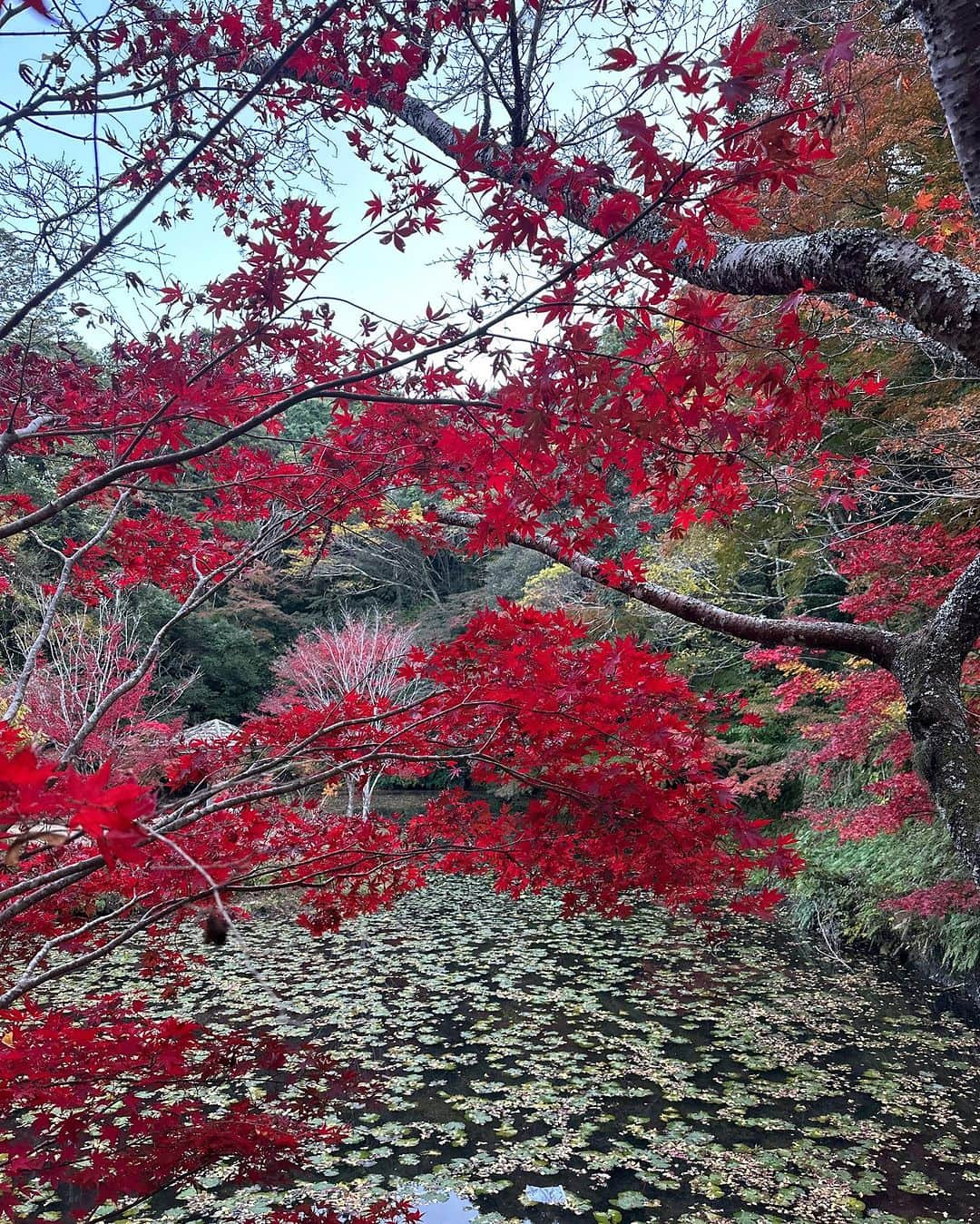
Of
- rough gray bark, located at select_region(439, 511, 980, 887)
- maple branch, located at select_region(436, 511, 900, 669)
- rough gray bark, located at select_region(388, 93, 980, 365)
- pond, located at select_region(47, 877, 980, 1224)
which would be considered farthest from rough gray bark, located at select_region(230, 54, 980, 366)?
pond, located at select_region(47, 877, 980, 1224)

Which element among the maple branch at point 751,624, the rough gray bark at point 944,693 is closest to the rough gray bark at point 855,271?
the rough gray bark at point 944,693

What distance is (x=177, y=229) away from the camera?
247 centimetres

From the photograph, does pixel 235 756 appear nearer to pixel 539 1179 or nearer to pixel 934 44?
pixel 539 1179

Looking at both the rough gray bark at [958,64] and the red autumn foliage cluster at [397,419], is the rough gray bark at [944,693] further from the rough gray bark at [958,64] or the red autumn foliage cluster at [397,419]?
the rough gray bark at [958,64]

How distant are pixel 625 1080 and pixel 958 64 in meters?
4.32

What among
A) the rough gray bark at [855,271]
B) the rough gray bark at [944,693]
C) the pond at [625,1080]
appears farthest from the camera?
the pond at [625,1080]

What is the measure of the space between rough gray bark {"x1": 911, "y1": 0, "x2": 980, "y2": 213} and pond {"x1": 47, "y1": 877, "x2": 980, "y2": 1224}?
138 inches

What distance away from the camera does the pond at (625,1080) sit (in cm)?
281

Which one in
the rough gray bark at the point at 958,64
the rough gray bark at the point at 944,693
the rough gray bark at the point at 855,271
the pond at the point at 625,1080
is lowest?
the pond at the point at 625,1080

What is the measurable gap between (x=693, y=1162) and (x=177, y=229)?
4.31 m

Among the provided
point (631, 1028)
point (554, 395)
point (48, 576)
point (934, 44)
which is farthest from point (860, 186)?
point (48, 576)

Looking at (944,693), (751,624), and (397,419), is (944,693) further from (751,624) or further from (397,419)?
(397,419)

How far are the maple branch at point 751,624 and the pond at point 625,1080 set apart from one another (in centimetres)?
220

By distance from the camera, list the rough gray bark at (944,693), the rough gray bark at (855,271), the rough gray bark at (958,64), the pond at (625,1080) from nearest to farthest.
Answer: the rough gray bark at (958,64) → the rough gray bark at (855,271) → the rough gray bark at (944,693) → the pond at (625,1080)
